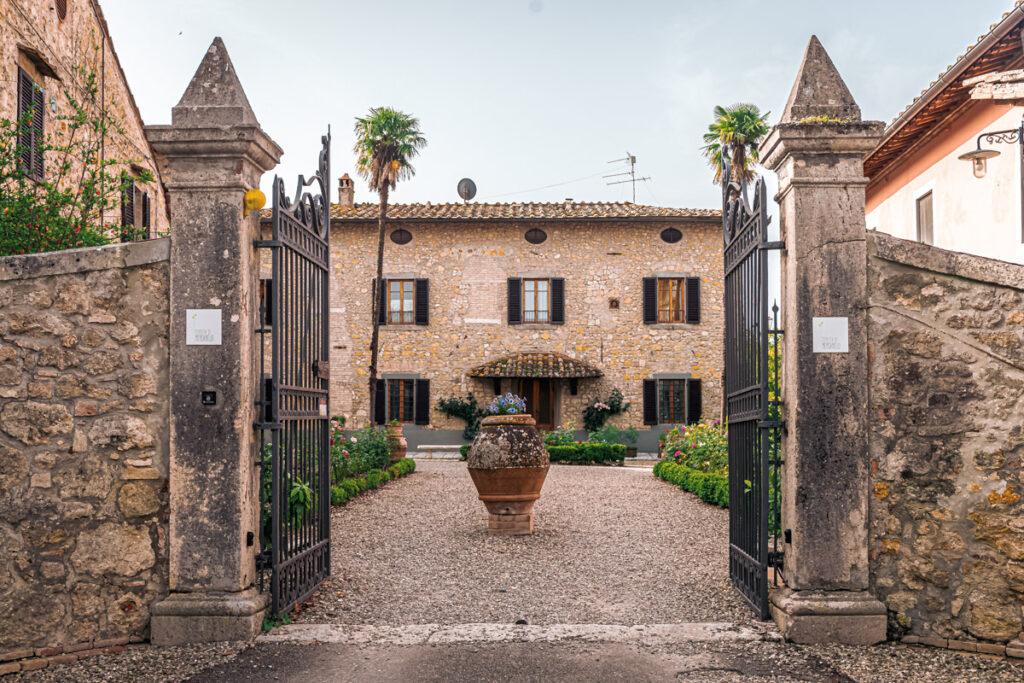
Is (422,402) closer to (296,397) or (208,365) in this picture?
(296,397)

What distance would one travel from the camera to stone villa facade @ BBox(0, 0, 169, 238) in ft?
32.1

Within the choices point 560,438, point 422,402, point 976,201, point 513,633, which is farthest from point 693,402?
point 513,633

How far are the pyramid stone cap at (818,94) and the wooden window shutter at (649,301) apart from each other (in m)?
16.8

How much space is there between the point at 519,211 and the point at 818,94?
17361 mm

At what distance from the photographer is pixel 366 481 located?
11383 millimetres

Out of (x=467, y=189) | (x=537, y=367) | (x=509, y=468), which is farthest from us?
(x=467, y=189)

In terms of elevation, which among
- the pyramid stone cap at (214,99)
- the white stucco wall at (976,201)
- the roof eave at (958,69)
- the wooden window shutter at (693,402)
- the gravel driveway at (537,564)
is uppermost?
the roof eave at (958,69)

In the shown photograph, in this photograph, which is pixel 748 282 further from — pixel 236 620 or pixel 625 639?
pixel 236 620

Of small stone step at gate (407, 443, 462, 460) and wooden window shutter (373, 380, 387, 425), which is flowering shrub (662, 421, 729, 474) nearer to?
small stone step at gate (407, 443, 462, 460)

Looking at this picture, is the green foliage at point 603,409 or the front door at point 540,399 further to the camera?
the front door at point 540,399

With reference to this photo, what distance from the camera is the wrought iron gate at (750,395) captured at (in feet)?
14.8

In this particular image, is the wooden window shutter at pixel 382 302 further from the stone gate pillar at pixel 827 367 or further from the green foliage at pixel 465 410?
the stone gate pillar at pixel 827 367

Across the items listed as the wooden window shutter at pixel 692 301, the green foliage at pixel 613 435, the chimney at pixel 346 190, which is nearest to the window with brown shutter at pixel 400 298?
the chimney at pixel 346 190

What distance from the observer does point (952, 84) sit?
36.4 feet
